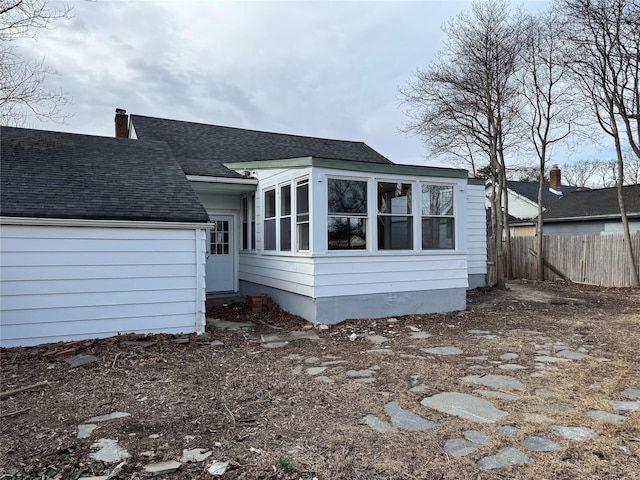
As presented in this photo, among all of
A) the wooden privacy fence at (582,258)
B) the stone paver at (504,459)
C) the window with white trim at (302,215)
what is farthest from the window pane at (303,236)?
the wooden privacy fence at (582,258)

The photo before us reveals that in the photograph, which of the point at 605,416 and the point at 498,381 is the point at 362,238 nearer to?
the point at 498,381

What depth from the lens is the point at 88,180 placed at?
6.87 meters

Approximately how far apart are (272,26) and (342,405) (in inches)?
372

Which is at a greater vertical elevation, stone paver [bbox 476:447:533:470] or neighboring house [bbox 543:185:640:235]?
neighboring house [bbox 543:185:640:235]

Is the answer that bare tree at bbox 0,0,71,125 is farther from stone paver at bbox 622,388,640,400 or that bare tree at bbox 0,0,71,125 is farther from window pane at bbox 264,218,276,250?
stone paver at bbox 622,388,640,400

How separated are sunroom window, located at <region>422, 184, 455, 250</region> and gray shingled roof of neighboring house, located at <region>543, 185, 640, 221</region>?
12.7 meters

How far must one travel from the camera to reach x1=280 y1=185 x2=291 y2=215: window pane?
26.9 ft

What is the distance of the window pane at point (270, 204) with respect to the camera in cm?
890

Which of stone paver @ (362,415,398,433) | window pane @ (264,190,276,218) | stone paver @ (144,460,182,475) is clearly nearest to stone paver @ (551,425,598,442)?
stone paver @ (362,415,398,433)

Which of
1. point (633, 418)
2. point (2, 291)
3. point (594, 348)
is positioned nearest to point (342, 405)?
point (633, 418)

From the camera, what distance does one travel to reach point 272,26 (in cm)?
1016

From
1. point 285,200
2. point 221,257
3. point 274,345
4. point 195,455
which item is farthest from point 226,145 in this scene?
point 195,455

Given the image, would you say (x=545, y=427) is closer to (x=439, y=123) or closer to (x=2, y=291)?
(x=2, y=291)

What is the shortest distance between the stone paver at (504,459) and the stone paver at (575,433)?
52cm
